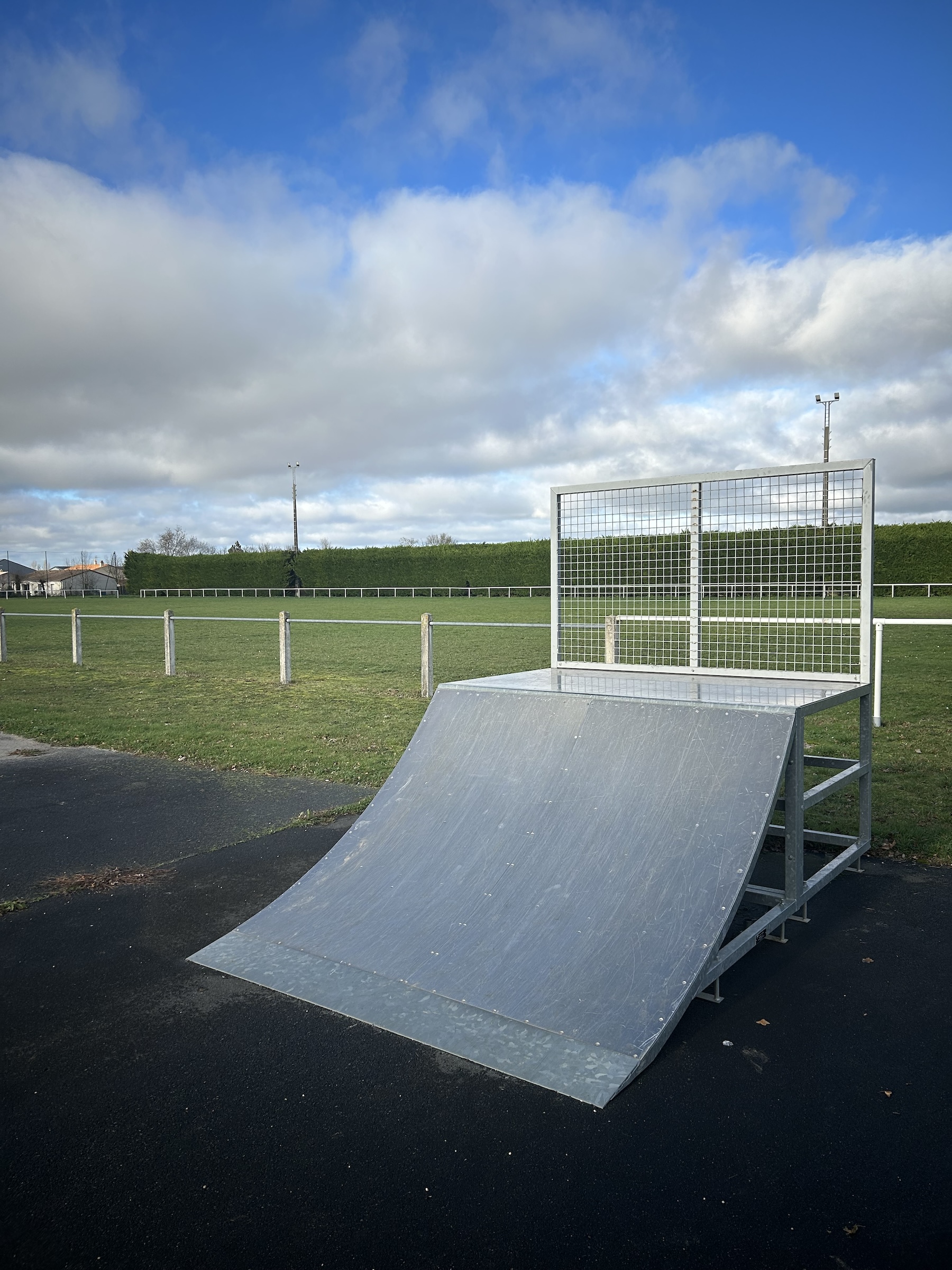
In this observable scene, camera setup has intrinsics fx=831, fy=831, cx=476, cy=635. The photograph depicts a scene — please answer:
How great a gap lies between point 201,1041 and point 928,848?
4.32 meters

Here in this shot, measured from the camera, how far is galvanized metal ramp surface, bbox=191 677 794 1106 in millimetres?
3082

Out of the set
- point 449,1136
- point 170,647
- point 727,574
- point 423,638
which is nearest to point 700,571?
point 727,574

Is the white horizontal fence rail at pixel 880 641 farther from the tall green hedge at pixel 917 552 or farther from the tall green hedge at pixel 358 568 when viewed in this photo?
the tall green hedge at pixel 358 568

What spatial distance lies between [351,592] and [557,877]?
53.5 meters

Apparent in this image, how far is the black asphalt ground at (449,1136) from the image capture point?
2.10 metres

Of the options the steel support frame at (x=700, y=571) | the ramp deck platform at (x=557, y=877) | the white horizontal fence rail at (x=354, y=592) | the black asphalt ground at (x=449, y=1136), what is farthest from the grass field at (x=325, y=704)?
the white horizontal fence rail at (x=354, y=592)

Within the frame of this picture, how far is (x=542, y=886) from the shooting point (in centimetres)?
377

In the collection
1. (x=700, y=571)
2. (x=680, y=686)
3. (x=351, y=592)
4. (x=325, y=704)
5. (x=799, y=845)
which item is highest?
(x=700, y=571)

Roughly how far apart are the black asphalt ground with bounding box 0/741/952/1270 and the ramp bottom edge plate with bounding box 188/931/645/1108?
55 mm

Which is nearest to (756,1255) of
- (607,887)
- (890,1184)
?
(890,1184)

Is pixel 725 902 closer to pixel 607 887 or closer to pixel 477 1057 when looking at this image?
pixel 607 887

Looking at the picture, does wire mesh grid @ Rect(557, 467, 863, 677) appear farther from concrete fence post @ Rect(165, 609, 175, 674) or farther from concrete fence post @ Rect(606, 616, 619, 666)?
concrete fence post @ Rect(165, 609, 175, 674)

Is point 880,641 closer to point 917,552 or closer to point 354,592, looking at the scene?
point 917,552

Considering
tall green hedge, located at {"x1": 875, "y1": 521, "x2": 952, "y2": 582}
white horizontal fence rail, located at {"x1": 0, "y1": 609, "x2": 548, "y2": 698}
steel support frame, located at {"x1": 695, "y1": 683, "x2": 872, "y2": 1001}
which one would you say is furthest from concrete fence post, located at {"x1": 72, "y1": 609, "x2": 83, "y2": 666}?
tall green hedge, located at {"x1": 875, "y1": 521, "x2": 952, "y2": 582}
